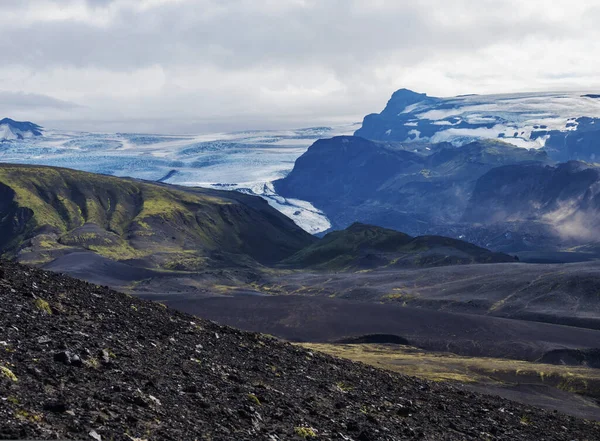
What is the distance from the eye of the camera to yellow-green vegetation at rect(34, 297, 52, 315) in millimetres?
34984

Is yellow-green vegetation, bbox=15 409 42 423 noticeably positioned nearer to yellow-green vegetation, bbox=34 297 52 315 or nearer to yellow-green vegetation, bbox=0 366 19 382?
yellow-green vegetation, bbox=0 366 19 382

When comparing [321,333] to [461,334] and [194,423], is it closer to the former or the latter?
[461,334]

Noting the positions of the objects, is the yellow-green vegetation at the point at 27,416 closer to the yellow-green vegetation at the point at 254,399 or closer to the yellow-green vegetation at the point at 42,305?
the yellow-green vegetation at the point at 254,399

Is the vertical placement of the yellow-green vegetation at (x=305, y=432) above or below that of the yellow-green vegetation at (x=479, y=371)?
above

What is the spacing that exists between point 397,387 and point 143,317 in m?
15.3

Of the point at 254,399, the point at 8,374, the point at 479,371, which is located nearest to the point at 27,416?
the point at 8,374

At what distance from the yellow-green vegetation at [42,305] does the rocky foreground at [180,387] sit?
98mm

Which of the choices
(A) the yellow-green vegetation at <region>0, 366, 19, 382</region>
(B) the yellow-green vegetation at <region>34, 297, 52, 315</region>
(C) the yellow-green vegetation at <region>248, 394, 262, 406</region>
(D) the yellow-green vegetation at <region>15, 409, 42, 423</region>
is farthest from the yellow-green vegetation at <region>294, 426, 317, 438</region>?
(B) the yellow-green vegetation at <region>34, 297, 52, 315</region>

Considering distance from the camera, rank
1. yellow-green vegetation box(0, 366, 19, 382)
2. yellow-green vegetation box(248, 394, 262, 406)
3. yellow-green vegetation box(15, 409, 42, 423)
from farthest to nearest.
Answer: yellow-green vegetation box(248, 394, 262, 406)
yellow-green vegetation box(0, 366, 19, 382)
yellow-green vegetation box(15, 409, 42, 423)

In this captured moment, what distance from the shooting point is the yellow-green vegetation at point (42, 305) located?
35.0 m

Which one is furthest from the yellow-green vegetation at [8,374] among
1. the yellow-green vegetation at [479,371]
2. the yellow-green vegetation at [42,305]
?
the yellow-green vegetation at [479,371]

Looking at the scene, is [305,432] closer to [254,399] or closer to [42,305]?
[254,399]

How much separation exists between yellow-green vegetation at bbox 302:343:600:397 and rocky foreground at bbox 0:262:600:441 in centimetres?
6863

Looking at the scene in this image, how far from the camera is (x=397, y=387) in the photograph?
151ft
